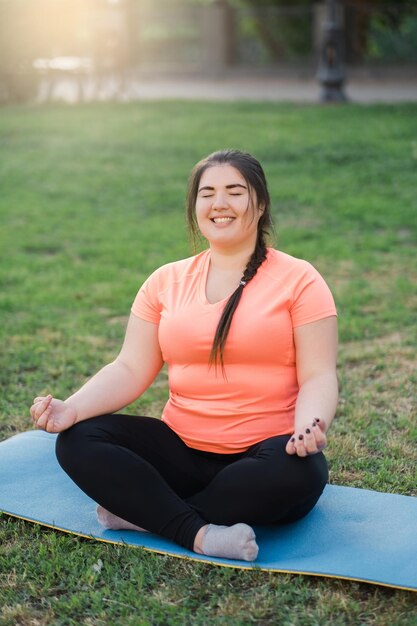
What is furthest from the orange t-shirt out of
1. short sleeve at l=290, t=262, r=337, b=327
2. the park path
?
the park path

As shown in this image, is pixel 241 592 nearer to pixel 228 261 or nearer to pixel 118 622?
pixel 118 622

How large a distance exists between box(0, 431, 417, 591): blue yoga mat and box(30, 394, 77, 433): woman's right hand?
33cm

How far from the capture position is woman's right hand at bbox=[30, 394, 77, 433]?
2.84m

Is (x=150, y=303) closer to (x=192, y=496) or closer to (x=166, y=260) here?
(x=192, y=496)

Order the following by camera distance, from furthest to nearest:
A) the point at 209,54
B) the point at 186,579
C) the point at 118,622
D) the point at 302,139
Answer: the point at 209,54
the point at 302,139
the point at 186,579
the point at 118,622

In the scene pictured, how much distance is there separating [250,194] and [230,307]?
1.19ft

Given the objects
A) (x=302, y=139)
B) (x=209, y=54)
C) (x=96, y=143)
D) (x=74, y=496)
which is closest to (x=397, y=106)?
(x=302, y=139)

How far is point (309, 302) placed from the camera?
9.46 ft

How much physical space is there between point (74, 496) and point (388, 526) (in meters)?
1.02

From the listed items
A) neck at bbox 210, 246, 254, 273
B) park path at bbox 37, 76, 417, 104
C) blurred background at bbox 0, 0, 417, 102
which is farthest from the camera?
park path at bbox 37, 76, 417, 104

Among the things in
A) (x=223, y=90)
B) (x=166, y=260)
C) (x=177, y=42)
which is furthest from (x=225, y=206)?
(x=177, y=42)

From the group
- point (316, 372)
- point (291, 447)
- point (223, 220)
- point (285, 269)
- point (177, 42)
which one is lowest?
point (177, 42)

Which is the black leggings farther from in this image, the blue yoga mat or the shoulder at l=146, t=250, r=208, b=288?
the shoulder at l=146, t=250, r=208, b=288

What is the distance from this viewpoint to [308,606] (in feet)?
8.27
